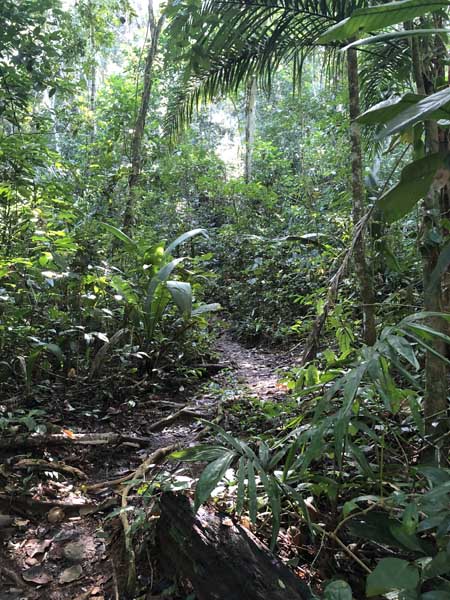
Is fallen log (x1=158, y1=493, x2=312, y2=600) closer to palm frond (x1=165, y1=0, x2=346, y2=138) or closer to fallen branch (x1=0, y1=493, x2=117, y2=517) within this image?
fallen branch (x1=0, y1=493, x2=117, y2=517)

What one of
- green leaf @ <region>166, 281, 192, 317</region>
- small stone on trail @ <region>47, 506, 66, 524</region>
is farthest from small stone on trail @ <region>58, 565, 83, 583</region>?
green leaf @ <region>166, 281, 192, 317</region>

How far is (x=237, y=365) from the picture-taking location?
5.04 metres

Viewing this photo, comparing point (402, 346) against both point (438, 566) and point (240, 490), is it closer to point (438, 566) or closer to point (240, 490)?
point (438, 566)

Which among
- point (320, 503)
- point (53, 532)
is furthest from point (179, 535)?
point (53, 532)

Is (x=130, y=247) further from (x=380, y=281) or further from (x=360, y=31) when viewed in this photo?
(x=360, y=31)

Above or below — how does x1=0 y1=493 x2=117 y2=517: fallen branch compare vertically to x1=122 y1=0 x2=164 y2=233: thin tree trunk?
below

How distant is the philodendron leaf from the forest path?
3.16ft

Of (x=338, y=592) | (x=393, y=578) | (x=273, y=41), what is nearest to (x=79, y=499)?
(x=338, y=592)

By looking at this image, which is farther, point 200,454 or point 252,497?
point 200,454

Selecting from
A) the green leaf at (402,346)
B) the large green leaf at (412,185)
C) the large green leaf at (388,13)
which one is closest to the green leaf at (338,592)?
the green leaf at (402,346)

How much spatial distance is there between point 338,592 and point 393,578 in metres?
0.24

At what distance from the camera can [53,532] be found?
87.2 inches

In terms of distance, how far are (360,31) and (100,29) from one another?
602 cm

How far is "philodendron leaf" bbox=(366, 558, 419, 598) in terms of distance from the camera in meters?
1.13
